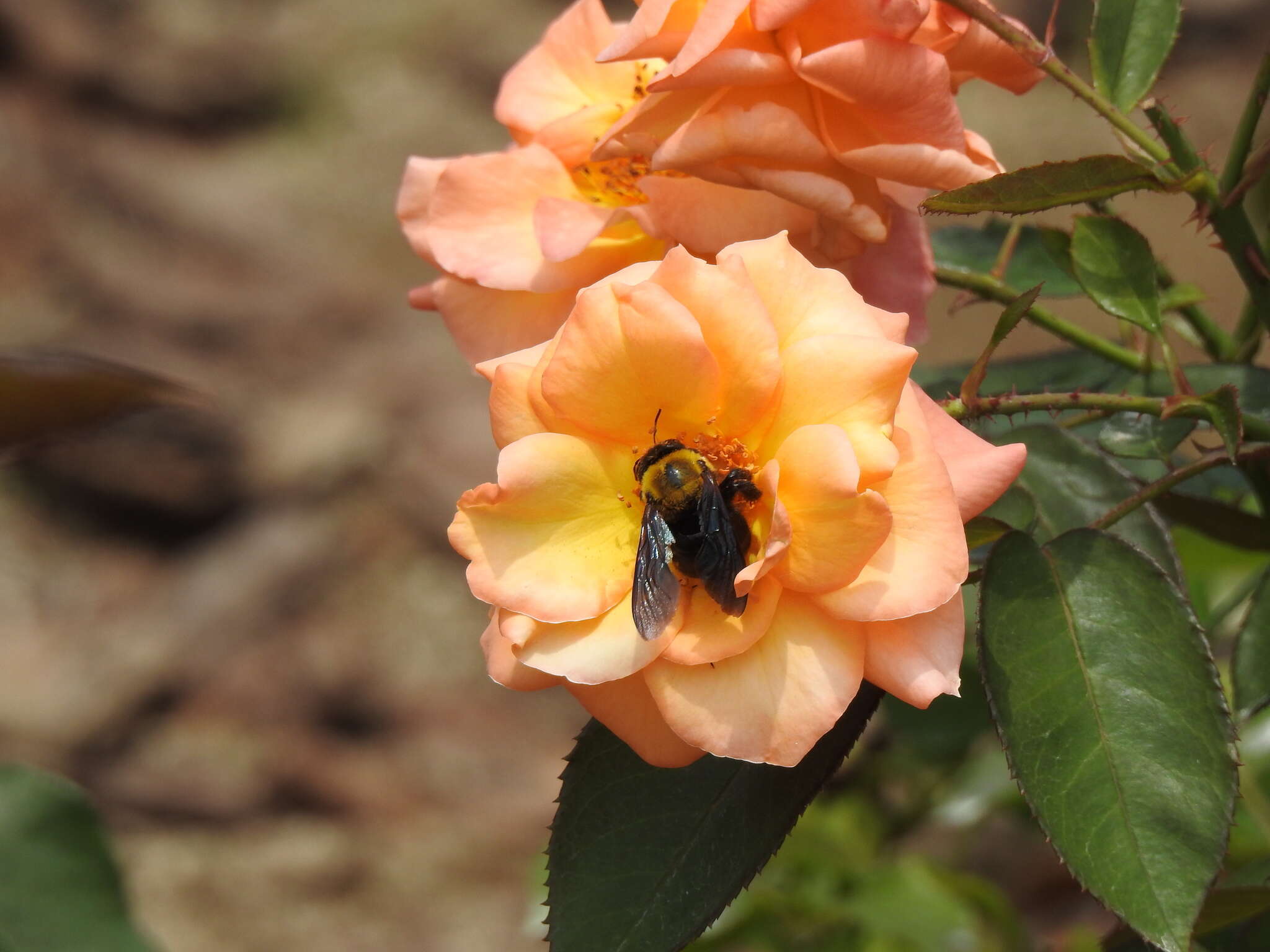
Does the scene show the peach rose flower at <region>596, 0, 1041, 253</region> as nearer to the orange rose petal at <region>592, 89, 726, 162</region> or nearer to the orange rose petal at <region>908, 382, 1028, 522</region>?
the orange rose petal at <region>592, 89, 726, 162</region>

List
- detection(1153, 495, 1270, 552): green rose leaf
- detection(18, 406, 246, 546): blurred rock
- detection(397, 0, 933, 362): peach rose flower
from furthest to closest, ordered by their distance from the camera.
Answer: detection(18, 406, 246, 546): blurred rock → detection(1153, 495, 1270, 552): green rose leaf → detection(397, 0, 933, 362): peach rose flower

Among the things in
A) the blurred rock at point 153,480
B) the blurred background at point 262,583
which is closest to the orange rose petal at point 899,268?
the blurred background at point 262,583

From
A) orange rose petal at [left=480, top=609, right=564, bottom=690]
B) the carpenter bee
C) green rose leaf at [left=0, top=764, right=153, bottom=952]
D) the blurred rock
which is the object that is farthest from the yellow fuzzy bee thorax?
the blurred rock

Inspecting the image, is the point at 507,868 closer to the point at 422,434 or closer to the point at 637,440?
the point at 422,434

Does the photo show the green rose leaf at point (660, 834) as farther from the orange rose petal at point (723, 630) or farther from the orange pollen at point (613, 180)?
the orange pollen at point (613, 180)

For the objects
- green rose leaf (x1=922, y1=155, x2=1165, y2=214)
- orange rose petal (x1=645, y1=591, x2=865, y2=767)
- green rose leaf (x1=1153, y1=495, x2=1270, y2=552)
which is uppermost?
green rose leaf (x1=922, y1=155, x2=1165, y2=214)

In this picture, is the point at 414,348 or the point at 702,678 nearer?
the point at 702,678

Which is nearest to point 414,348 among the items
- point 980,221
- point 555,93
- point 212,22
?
point 212,22
